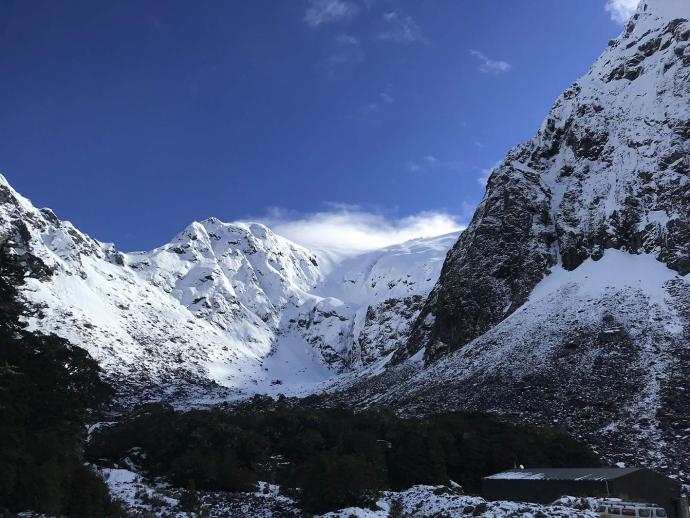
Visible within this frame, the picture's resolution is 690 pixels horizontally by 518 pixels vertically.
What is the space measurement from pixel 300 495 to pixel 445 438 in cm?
1728

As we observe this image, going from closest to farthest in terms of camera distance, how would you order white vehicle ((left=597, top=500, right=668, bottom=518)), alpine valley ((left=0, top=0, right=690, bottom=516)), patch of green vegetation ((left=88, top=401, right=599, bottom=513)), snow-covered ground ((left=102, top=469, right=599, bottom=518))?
white vehicle ((left=597, top=500, right=668, bottom=518)) < snow-covered ground ((left=102, top=469, right=599, bottom=518)) < patch of green vegetation ((left=88, top=401, right=599, bottom=513)) < alpine valley ((left=0, top=0, right=690, bottom=516))

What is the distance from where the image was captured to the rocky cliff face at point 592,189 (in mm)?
88500

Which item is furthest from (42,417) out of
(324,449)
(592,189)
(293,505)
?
(592,189)

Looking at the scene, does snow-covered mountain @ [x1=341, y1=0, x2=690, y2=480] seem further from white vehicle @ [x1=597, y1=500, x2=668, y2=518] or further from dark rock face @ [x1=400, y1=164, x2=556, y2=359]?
white vehicle @ [x1=597, y1=500, x2=668, y2=518]

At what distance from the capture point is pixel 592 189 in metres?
102

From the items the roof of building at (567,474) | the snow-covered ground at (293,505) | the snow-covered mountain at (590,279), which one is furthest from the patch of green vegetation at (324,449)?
the snow-covered mountain at (590,279)

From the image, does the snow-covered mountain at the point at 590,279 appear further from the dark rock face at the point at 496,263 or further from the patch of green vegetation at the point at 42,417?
the patch of green vegetation at the point at 42,417

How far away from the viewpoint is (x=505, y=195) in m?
111

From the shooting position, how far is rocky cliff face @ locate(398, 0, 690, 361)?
290 ft

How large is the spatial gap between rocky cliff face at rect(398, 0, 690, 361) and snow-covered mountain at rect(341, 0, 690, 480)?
268 millimetres

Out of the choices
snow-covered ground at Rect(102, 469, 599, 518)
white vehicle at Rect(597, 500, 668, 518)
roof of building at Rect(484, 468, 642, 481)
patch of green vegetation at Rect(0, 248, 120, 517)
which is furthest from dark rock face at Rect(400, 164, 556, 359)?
patch of green vegetation at Rect(0, 248, 120, 517)

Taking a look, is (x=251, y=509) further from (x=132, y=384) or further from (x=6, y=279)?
(x=132, y=384)

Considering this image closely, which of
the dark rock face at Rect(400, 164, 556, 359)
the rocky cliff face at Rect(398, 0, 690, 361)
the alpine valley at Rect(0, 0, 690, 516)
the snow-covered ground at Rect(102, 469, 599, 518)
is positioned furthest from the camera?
the dark rock face at Rect(400, 164, 556, 359)

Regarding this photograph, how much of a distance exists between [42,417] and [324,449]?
22646 mm
